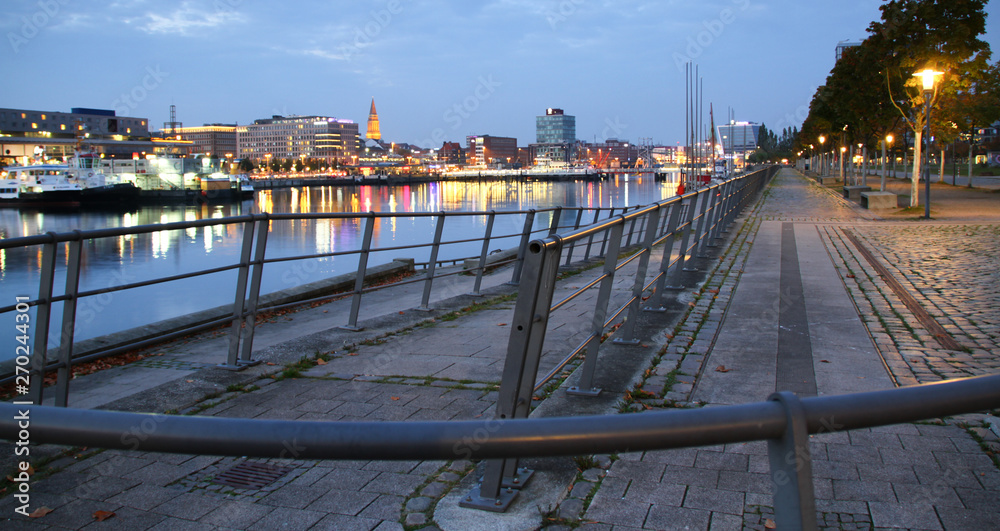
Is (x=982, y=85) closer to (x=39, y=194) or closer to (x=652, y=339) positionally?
(x=652, y=339)

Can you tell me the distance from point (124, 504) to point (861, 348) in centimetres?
582

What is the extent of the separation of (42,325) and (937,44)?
1070 inches

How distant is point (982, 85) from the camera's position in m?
35.0

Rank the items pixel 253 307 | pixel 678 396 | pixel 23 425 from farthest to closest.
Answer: pixel 253 307 < pixel 678 396 < pixel 23 425

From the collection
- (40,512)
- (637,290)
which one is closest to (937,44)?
(637,290)

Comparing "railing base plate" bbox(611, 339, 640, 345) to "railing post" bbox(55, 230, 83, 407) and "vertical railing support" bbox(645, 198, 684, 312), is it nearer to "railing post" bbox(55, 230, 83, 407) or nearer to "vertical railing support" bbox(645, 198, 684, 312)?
"vertical railing support" bbox(645, 198, 684, 312)

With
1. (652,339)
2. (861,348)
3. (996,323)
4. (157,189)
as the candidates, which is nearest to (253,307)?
(652,339)

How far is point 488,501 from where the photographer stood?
3.28 m

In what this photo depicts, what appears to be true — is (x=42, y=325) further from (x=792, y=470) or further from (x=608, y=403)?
(x=792, y=470)

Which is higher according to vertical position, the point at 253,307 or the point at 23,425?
the point at 23,425

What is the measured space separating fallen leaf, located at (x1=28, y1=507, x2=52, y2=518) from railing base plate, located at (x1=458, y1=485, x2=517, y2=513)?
186cm

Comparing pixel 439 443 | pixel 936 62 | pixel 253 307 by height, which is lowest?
pixel 253 307

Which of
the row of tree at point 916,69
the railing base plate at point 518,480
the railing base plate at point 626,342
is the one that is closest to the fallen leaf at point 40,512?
the railing base plate at point 518,480

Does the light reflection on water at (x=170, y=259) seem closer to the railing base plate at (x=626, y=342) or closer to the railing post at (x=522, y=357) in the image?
the railing base plate at (x=626, y=342)
